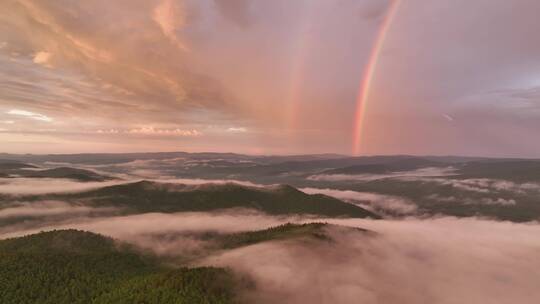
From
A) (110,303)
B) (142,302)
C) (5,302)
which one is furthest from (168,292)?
(5,302)

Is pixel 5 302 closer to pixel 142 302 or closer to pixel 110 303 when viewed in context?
pixel 110 303

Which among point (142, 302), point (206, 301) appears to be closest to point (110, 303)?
point (142, 302)

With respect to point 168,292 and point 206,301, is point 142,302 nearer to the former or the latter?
point 168,292

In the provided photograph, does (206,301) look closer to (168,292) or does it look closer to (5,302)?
(168,292)

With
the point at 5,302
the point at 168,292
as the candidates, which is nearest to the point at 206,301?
the point at 168,292

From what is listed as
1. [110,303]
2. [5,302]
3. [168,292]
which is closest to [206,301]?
[168,292]
